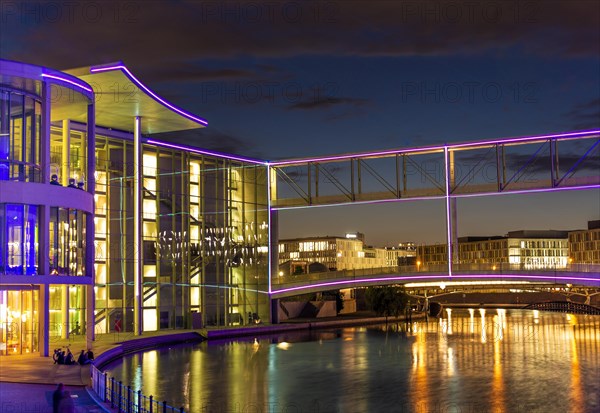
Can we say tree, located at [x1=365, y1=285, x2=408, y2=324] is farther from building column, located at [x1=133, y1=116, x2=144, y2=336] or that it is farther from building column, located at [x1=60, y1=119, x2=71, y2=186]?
building column, located at [x1=60, y1=119, x2=71, y2=186]

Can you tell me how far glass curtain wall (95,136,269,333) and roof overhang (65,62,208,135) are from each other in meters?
1.88

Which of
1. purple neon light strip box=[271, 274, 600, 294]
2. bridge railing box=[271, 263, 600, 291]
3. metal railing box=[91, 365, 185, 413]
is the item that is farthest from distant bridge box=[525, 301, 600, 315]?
metal railing box=[91, 365, 185, 413]

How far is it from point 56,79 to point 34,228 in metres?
7.10

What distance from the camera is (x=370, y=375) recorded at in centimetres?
4222

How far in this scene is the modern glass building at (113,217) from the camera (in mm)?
38875

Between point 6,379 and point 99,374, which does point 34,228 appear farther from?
point 99,374

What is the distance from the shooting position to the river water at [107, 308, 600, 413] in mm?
33094

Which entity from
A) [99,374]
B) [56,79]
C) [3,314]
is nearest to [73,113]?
[56,79]

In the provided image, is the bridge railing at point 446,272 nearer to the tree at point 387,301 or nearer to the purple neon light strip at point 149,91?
the purple neon light strip at point 149,91

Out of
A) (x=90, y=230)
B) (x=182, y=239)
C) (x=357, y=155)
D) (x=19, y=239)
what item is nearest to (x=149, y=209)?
(x=182, y=239)

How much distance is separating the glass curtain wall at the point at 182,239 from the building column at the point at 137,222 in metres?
1.58

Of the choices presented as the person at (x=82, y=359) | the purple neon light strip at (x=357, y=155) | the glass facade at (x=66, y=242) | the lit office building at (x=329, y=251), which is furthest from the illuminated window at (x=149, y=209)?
the lit office building at (x=329, y=251)

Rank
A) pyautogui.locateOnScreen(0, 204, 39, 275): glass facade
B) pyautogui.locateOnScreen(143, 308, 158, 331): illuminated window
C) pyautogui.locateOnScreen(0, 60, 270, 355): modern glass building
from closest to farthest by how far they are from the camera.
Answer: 1. pyautogui.locateOnScreen(0, 204, 39, 275): glass facade
2. pyautogui.locateOnScreen(0, 60, 270, 355): modern glass building
3. pyautogui.locateOnScreen(143, 308, 158, 331): illuminated window

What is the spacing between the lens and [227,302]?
64938mm
